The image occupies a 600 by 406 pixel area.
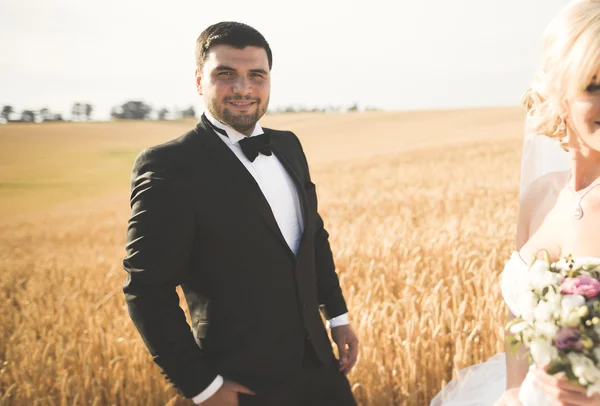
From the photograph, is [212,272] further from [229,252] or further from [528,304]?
[528,304]

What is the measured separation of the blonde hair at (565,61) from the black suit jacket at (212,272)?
0.98m

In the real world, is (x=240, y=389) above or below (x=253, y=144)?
below

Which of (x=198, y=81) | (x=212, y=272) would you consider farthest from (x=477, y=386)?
(x=198, y=81)

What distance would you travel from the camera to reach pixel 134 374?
3271mm

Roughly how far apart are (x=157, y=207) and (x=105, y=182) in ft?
43.0

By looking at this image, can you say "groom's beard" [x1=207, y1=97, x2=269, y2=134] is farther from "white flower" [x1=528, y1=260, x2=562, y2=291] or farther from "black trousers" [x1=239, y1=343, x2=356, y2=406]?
"white flower" [x1=528, y1=260, x2=562, y2=291]

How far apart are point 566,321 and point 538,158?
4.69 ft

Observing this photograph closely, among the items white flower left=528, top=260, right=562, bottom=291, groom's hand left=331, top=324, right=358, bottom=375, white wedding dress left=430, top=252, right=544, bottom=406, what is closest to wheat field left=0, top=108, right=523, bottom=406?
white wedding dress left=430, top=252, right=544, bottom=406

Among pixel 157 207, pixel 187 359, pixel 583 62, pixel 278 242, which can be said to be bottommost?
pixel 187 359

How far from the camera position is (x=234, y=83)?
2031 millimetres

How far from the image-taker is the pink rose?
1.26 metres

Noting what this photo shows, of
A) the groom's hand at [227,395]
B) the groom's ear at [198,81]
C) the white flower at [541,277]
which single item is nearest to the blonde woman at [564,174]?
the white flower at [541,277]

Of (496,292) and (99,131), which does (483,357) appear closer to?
(496,292)

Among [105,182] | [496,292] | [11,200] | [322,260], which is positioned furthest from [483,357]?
[105,182]
